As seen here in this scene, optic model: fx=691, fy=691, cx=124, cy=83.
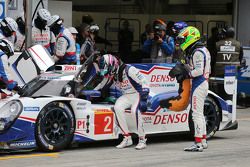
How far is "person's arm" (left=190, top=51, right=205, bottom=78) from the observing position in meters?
10.9

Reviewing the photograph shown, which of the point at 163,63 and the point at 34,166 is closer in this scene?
the point at 34,166

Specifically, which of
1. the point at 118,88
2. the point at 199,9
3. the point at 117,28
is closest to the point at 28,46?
the point at 118,88

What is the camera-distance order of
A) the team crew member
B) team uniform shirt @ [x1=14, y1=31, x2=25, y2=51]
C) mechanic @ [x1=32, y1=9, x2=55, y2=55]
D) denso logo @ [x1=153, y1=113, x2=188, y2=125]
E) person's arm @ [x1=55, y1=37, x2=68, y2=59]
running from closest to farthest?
the team crew member → denso logo @ [x1=153, y1=113, x2=188, y2=125] → person's arm @ [x1=55, y1=37, x2=68, y2=59] → mechanic @ [x1=32, y1=9, x2=55, y2=55] → team uniform shirt @ [x1=14, y1=31, x2=25, y2=51]

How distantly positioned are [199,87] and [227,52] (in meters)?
5.73

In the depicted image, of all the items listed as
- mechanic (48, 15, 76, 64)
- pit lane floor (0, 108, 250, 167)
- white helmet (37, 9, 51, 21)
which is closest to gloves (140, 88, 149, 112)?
pit lane floor (0, 108, 250, 167)

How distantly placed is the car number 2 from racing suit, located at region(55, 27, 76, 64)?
3553 mm

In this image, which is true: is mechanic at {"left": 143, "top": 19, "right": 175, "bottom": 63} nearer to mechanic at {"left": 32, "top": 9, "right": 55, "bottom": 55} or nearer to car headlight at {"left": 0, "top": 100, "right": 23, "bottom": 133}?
mechanic at {"left": 32, "top": 9, "right": 55, "bottom": 55}

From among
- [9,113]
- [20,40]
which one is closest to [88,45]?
[20,40]

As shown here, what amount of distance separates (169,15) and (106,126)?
10341 mm

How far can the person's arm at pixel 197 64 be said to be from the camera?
1092 centimetres

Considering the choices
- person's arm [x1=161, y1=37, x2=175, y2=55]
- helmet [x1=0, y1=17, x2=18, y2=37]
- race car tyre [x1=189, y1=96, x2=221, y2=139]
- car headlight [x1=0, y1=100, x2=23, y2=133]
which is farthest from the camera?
person's arm [x1=161, y1=37, x2=175, y2=55]

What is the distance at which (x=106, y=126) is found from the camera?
Result: 35.8 ft

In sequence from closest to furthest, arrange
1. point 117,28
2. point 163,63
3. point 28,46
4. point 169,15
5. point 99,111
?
point 99,111 < point 163,63 < point 28,46 < point 117,28 < point 169,15

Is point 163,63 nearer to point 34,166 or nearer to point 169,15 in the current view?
point 34,166
